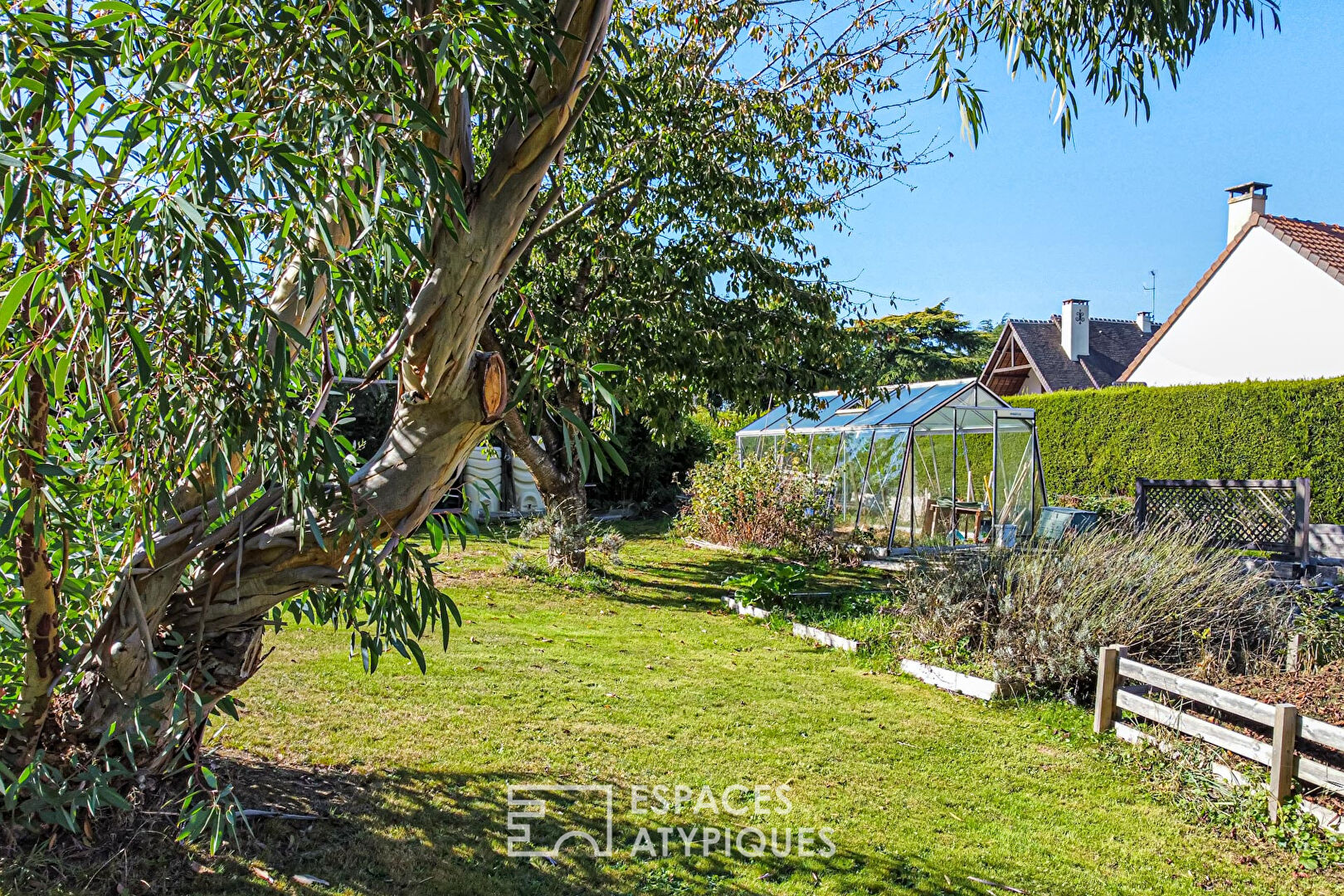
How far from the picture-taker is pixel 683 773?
4996mm

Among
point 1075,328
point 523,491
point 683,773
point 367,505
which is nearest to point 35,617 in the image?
point 367,505

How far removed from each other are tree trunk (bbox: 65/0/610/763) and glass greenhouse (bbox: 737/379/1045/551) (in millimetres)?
10823

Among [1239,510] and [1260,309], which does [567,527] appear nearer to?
[1239,510]

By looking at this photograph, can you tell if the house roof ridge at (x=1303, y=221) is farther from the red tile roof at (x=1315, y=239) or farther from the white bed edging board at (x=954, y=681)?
the white bed edging board at (x=954, y=681)

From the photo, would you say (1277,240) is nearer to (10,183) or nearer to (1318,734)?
(1318,734)

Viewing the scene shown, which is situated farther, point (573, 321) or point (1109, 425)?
point (1109, 425)

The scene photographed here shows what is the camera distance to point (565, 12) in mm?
3105

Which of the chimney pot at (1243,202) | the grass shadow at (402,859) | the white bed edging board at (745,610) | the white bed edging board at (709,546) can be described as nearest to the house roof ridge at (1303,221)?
the chimney pot at (1243,202)

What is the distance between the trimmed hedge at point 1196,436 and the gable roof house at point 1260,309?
128 inches

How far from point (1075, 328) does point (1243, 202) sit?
922 centimetres

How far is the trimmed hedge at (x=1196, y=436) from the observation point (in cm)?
1484

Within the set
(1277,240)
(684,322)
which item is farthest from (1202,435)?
(684,322)

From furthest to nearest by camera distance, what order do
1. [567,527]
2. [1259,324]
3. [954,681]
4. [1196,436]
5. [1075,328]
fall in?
1. [1075,328]
2. [1259,324]
3. [1196,436]
4. [567,527]
5. [954,681]

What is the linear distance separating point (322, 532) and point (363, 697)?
3.19 meters
